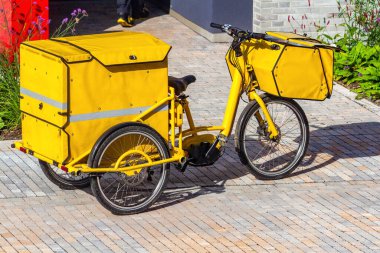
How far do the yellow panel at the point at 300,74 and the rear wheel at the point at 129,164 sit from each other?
125cm

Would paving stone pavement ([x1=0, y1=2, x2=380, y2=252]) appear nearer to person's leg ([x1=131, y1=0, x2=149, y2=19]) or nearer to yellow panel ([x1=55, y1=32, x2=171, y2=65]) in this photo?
yellow panel ([x1=55, y1=32, x2=171, y2=65])

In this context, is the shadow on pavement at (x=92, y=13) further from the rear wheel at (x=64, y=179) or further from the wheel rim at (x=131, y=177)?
the wheel rim at (x=131, y=177)

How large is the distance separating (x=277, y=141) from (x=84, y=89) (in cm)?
214

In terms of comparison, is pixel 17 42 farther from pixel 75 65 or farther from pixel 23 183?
pixel 75 65

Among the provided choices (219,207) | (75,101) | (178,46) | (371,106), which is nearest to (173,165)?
(219,207)

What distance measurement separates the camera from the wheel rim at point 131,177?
9.40 meters

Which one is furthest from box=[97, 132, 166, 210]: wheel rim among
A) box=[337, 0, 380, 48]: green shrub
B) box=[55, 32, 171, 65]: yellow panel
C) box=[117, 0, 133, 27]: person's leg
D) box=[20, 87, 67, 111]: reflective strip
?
box=[117, 0, 133, 27]: person's leg

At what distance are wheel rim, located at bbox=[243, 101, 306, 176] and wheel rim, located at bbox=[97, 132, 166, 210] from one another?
94 centimetres

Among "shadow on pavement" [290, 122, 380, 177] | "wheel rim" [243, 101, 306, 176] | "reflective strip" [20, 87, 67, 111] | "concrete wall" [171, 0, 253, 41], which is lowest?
"shadow on pavement" [290, 122, 380, 177]

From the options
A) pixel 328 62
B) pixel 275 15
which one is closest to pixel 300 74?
pixel 328 62

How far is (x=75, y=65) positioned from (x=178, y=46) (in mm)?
6967

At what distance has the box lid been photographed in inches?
362

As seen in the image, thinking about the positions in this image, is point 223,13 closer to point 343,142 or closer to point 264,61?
point 343,142

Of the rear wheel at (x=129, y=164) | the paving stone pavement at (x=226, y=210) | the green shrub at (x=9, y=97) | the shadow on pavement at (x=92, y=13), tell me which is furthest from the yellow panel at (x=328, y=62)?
the shadow on pavement at (x=92, y=13)
